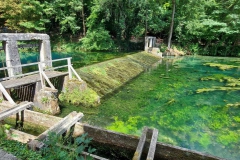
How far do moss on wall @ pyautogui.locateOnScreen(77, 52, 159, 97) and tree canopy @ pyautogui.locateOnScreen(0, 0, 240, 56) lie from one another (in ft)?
36.0

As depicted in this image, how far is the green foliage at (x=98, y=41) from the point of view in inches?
931

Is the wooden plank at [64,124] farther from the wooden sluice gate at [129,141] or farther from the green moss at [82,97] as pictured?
the green moss at [82,97]

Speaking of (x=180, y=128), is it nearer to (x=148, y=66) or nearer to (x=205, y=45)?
(x=148, y=66)

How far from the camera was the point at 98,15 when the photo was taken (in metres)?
24.1

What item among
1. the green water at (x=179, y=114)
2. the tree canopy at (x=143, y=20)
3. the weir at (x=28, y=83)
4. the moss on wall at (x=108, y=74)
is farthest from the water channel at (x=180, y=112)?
the tree canopy at (x=143, y=20)

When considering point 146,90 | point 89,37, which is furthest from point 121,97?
point 89,37

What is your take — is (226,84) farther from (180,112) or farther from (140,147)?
(140,147)

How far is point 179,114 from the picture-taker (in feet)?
24.6

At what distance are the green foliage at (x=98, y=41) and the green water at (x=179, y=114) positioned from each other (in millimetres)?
13968

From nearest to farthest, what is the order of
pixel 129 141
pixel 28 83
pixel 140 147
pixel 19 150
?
pixel 19 150, pixel 140 147, pixel 129 141, pixel 28 83

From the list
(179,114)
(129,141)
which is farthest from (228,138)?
(129,141)

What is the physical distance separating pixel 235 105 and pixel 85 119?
719cm

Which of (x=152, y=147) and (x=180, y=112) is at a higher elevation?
(x=152, y=147)

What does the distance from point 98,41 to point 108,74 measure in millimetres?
14633
